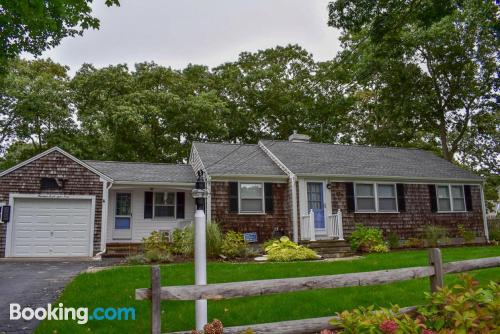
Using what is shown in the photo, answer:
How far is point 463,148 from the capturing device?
3469cm

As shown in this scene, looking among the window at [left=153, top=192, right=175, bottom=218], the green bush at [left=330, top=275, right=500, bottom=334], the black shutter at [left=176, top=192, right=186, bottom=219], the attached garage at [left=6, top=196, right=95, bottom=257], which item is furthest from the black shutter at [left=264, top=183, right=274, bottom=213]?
the green bush at [left=330, top=275, right=500, bottom=334]

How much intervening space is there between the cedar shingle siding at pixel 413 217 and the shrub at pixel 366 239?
0.79m

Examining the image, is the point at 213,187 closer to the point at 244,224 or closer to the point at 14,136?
the point at 244,224

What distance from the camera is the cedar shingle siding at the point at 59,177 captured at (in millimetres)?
15016

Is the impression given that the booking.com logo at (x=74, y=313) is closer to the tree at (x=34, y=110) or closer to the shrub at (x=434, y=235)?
the shrub at (x=434, y=235)

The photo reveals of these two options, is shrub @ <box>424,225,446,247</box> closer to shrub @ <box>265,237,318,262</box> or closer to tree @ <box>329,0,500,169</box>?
shrub @ <box>265,237,318,262</box>

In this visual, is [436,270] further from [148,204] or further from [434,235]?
[148,204]

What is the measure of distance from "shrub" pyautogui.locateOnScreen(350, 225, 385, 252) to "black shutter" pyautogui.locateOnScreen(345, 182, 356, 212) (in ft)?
3.55

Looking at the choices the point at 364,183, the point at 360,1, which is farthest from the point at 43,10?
the point at 364,183

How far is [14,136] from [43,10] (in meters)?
21.9

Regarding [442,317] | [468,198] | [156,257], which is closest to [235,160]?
[156,257]

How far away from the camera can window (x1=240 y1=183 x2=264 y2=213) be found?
55.5ft

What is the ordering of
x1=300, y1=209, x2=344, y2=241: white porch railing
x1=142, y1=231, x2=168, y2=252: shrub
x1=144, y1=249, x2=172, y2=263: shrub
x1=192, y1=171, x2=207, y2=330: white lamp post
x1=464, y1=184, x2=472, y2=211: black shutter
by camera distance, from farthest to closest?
x1=464, y1=184, x2=472, y2=211: black shutter → x1=300, y1=209, x2=344, y2=241: white porch railing → x1=142, y1=231, x2=168, y2=252: shrub → x1=144, y1=249, x2=172, y2=263: shrub → x1=192, y1=171, x2=207, y2=330: white lamp post

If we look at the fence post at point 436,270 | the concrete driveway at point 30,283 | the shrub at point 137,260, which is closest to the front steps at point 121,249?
the concrete driveway at point 30,283
